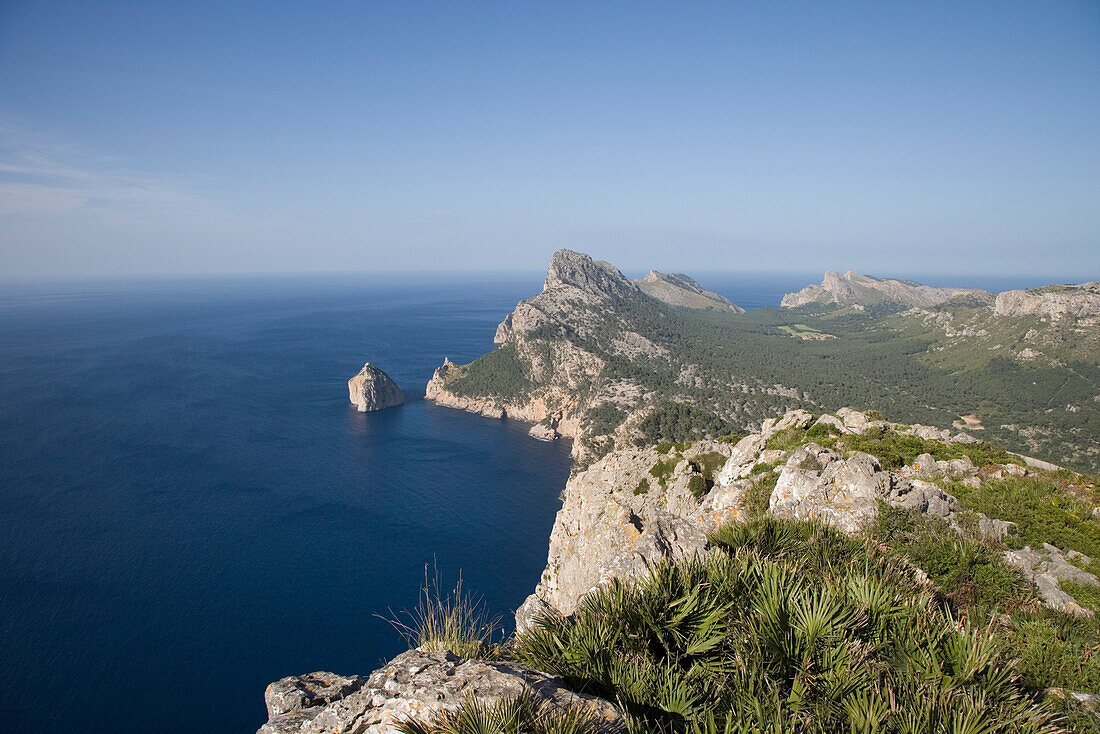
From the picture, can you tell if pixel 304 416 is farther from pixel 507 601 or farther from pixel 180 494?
pixel 507 601

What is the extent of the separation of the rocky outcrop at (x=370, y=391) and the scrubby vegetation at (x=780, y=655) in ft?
332

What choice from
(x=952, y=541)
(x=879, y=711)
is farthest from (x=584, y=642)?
(x=952, y=541)

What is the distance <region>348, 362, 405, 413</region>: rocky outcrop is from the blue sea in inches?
98.7

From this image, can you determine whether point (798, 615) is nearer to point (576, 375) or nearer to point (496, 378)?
point (576, 375)

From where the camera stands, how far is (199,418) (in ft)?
301

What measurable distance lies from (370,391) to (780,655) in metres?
104

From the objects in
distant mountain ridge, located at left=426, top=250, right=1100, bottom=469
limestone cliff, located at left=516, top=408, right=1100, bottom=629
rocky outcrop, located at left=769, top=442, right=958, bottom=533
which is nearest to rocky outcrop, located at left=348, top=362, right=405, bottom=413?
distant mountain ridge, located at left=426, top=250, right=1100, bottom=469

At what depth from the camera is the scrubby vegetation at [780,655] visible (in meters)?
4.56

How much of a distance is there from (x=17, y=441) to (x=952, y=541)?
375 ft

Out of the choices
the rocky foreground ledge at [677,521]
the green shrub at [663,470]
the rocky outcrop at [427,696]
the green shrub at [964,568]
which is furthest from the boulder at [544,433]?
the rocky outcrop at [427,696]

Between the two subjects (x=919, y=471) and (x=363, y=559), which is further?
(x=363, y=559)

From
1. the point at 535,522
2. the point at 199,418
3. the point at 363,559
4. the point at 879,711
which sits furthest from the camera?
the point at 199,418

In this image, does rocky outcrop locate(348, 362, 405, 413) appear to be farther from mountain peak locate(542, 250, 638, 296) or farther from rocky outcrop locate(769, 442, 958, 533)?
rocky outcrop locate(769, 442, 958, 533)

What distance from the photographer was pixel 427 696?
4805 mm
